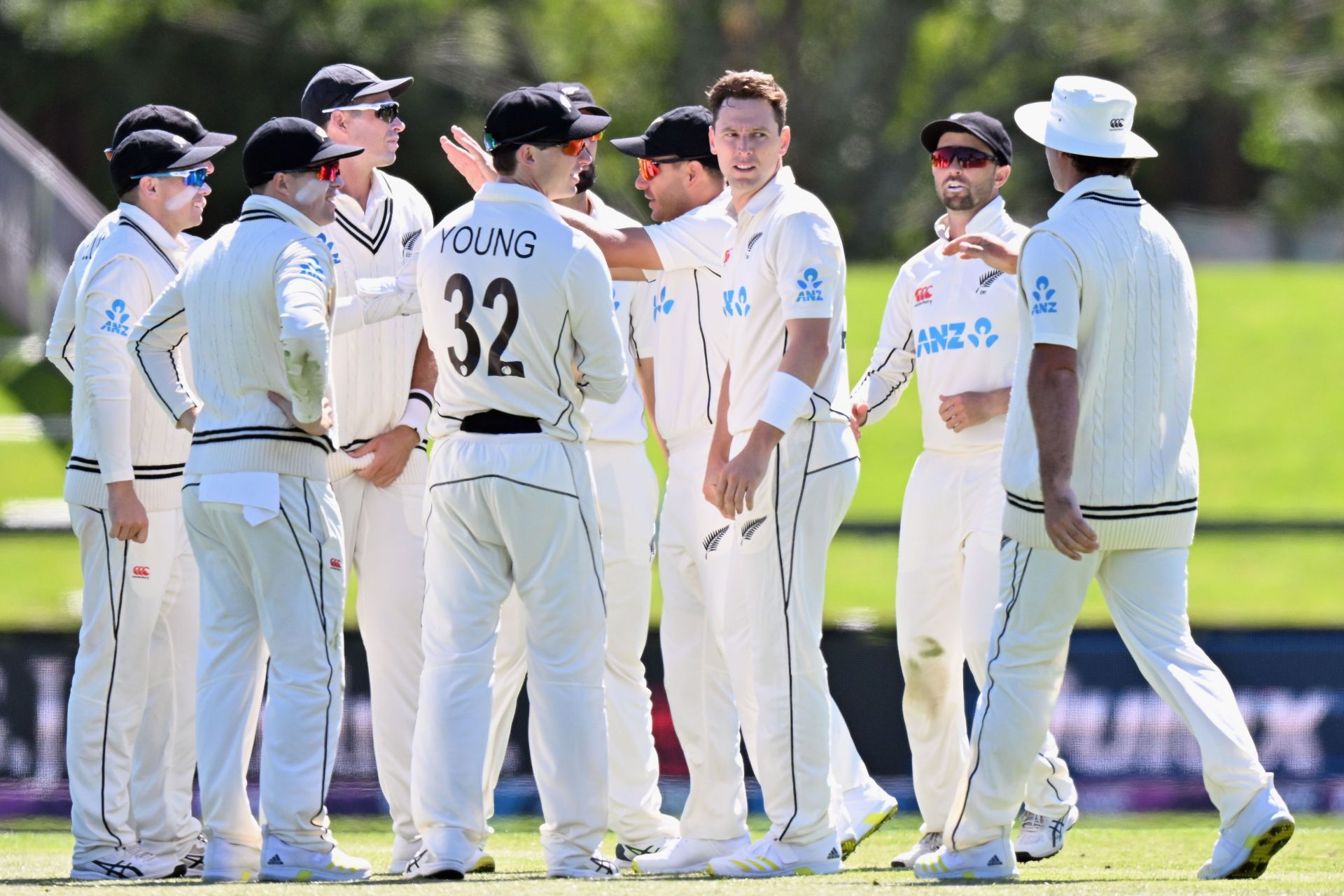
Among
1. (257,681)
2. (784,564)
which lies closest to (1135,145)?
(784,564)

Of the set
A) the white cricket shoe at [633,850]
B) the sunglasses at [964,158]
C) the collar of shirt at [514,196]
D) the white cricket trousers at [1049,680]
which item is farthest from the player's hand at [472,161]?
the white cricket shoe at [633,850]

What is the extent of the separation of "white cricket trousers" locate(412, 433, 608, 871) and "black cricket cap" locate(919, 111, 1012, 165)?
1.87 meters

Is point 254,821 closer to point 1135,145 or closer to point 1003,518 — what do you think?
point 1003,518

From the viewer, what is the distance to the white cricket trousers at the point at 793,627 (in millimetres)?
5871

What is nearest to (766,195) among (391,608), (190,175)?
(391,608)

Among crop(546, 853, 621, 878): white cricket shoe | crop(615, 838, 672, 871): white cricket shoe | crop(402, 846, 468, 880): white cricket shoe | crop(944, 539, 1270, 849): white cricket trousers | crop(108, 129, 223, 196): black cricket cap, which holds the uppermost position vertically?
crop(108, 129, 223, 196): black cricket cap

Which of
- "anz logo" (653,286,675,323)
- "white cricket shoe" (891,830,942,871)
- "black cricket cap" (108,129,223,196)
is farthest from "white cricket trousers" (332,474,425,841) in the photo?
"white cricket shoe" (891,830,942,871)

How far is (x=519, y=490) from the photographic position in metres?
5.71

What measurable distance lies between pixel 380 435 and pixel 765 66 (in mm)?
23971

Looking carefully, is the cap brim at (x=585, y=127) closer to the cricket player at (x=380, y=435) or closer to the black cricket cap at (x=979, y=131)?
the cricket player at (x=380, y=435)

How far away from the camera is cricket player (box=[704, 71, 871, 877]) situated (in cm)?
582

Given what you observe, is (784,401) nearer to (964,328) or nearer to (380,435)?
(964,328)

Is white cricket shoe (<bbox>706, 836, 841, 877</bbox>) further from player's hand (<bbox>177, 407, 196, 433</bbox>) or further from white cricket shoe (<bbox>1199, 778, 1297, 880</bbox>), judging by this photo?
player's hand (<bbox>177, 407, 196, 433</bbox>)

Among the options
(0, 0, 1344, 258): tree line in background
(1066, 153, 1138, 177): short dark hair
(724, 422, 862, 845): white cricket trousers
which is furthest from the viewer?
(0, 0, 1344, 258): tree line in background
